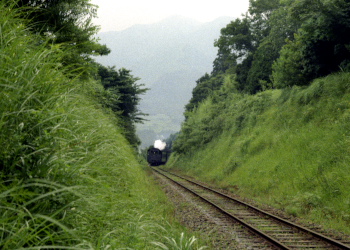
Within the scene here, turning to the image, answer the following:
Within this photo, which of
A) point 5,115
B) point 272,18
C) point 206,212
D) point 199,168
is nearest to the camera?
point 5,115

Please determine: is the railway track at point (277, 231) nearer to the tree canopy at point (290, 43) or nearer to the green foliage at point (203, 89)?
the tree canopy at point (290, 43)

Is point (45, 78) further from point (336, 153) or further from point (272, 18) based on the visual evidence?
point (272, 18)

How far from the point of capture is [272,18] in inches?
1222

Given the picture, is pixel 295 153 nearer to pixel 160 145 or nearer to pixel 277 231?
pixel 277 231

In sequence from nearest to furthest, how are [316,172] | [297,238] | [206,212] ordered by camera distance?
[297,238] < [206,212] < [316,172]

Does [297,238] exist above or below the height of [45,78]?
below

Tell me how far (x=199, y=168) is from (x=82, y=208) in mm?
24244

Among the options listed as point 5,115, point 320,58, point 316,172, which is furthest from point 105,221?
point 320,58

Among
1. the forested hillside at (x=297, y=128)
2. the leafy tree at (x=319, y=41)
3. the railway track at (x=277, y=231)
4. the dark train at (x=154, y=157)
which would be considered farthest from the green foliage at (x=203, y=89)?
the railway track at (x=277, y=231)

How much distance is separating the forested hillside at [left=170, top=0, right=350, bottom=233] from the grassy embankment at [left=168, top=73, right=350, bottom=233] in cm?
3

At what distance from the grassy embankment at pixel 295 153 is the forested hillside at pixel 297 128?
0.11ft

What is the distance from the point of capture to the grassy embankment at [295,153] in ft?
32.6

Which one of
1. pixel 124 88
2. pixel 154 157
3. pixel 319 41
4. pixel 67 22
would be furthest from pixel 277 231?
pixel 154 157

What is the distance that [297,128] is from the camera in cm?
1636
